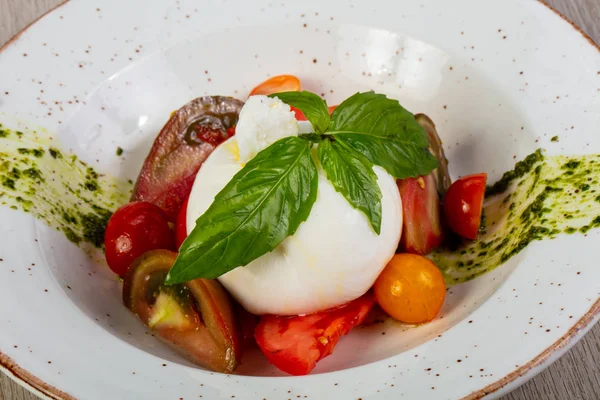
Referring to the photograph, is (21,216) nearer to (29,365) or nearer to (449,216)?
(29,365)

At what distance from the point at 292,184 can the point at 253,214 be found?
5.6 inches

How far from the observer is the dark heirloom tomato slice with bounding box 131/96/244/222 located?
2309 millimetres

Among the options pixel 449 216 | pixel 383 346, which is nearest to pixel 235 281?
pixel 383 346

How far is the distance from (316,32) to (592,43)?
112 cm

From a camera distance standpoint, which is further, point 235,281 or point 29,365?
point 235,281

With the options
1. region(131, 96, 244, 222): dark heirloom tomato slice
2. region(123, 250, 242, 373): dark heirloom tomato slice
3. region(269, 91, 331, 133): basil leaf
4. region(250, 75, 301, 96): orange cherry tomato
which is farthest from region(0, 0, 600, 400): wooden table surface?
region(250, 75, 301, 96): orange cherry tomato

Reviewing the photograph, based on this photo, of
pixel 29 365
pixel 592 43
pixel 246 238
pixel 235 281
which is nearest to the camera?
pixel 29 365

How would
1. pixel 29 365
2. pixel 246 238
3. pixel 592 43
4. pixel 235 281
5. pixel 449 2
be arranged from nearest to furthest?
1. pixel 29 365
2. pixel 246 238
3. pixel 235 281
4. pixel 592 43
5. pixel 449 2

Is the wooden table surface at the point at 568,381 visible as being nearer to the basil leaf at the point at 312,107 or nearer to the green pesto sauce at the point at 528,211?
the green pesto sauce at the point at 528,211

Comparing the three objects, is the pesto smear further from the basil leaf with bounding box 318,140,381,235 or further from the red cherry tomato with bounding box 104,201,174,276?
the basil leaf with bounding box 318,140,381,235

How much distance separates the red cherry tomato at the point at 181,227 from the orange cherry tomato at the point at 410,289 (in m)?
0.71

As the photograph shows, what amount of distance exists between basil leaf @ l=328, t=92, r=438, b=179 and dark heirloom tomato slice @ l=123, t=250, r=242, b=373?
2.06 ft

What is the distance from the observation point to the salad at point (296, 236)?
1.63 m

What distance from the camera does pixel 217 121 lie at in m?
2.38
